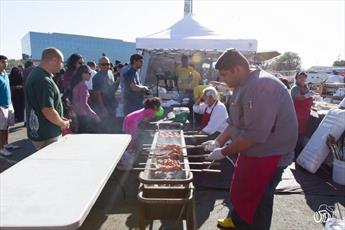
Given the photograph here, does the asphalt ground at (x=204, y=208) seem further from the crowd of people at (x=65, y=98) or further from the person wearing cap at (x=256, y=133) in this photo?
the crowd of people at (x=65, y=98)

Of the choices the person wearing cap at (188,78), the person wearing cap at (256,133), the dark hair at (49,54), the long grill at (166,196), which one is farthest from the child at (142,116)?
the person wearing cap at (188,78)

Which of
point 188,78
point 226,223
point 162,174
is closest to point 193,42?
point 188,78

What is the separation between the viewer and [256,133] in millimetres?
2096

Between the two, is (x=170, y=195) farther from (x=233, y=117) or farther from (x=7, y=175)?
(x=7, y=175)

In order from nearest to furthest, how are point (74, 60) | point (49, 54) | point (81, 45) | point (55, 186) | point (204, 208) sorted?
point (55, 186) → point (49, 54) → point (204, 208) → point (74, 60) → point (81, 45)

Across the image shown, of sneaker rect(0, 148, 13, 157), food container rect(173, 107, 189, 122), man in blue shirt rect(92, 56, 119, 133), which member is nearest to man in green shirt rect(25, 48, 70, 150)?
man in blue shirt rect(92, 56, 119, 133)

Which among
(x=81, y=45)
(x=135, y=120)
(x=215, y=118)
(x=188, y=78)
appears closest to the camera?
(x=135, y=120)

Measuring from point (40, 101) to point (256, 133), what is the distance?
1947mm

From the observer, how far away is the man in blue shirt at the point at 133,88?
17.6 feet

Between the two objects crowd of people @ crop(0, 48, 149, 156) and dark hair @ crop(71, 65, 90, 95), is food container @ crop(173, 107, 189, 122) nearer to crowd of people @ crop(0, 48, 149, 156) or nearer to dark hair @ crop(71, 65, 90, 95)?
crowd of people @ crop(0, 48, 149, 156)

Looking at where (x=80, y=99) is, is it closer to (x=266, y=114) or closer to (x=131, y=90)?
(x=131, y=90)

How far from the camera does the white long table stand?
4.38ft

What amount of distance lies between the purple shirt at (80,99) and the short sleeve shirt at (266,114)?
2.81 m

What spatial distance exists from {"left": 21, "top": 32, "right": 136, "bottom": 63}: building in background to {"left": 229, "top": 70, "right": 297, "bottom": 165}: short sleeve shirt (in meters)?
39.0
